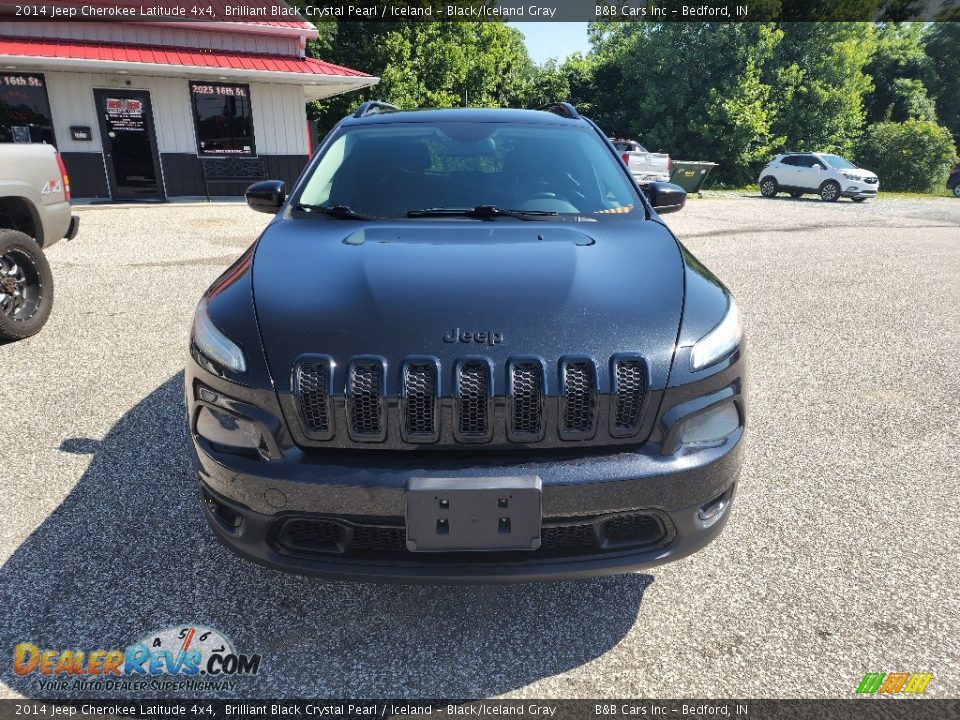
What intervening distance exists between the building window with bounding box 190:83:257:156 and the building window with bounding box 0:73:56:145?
119 inches

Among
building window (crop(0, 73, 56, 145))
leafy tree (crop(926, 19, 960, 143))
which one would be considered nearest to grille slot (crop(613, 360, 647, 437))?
building window (crop(0, 73, 56, 145))

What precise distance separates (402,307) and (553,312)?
0.47m

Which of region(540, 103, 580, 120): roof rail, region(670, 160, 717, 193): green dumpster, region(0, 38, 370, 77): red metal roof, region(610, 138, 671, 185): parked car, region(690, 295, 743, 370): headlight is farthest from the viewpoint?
region(670, 160, 717, 193): green dumpster

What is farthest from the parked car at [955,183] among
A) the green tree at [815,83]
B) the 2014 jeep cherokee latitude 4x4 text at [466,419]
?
the 2014 jeep cherokee latitude 4x4 text at [466,419]

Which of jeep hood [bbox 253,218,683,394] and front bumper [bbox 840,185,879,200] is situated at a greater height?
jeep hood [bbox 253,218,683,394]

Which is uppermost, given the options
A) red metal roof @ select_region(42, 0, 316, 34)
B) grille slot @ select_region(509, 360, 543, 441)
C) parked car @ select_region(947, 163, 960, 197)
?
red metal roof @ select_region(42, 0, 316, 34)

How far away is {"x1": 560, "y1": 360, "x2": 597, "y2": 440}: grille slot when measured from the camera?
1847 mm

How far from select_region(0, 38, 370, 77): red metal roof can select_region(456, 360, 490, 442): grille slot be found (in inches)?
579

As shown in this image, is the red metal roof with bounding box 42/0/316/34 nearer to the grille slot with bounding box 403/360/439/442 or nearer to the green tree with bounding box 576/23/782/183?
the grille slot with bounding box 403/360/439/442

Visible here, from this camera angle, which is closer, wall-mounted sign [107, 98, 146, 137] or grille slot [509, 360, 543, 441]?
grille slot [509, 360, 543, 441]

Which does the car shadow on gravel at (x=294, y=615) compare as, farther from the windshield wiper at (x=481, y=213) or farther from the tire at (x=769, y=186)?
the tire at (x=769, y=186)

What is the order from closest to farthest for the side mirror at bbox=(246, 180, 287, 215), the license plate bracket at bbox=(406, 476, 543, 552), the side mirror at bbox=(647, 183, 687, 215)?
the license plate bracket at bbox=(406, 476, 543, 552), the side mirror at bbox=(246, 180, 287, 215), the side mirror at bbox=(647, 183, 687, 215)

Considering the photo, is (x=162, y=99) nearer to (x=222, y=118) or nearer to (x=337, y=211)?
(x=222, y=118)

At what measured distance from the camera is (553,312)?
6.55ft
